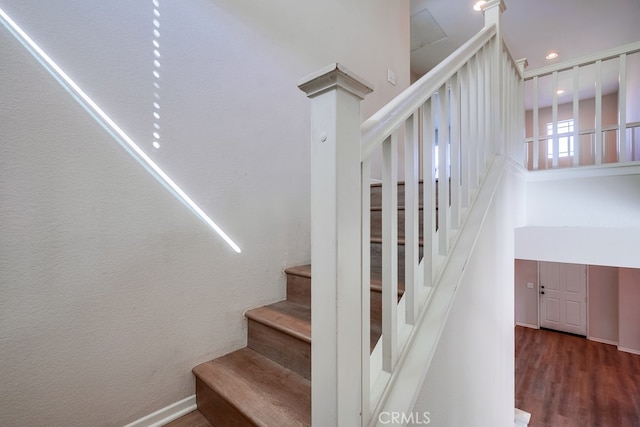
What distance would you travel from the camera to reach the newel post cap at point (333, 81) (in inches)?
23.8

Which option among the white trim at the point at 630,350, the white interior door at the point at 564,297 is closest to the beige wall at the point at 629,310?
the white trim at the point at 630,350

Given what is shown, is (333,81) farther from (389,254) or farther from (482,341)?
(482,341)

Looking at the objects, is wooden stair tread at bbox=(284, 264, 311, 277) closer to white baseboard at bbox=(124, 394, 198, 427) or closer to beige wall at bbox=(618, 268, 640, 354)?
white baseboard at bbox=(124, 394, 198, 427)

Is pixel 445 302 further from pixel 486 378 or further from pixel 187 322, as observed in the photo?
pixel 187 322

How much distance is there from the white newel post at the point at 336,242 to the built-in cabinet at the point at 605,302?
7039mm

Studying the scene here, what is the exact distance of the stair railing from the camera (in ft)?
2.07

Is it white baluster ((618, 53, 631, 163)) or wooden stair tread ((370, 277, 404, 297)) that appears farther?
white baluster ((618, 53, 631, 163))

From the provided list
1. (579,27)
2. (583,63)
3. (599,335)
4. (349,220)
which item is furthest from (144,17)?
(599,335)

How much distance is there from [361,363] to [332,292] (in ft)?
0.69

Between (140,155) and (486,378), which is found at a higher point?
(140,155)

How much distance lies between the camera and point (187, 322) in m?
1.30

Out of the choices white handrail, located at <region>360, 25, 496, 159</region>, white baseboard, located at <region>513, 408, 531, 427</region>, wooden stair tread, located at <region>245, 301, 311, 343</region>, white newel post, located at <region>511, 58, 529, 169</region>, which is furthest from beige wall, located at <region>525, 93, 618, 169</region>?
wooden stair tread, located at <region>245, 301, 311, 343</region>

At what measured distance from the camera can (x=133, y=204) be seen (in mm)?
1173

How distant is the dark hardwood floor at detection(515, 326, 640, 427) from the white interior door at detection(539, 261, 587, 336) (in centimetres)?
36
